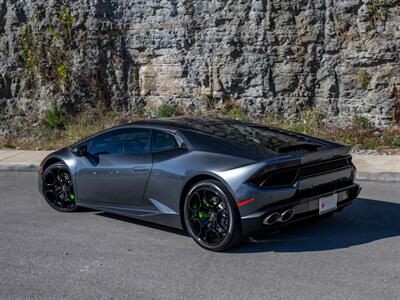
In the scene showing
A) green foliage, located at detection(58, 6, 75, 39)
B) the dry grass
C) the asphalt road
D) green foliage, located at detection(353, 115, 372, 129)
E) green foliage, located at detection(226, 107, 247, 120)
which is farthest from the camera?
green foliage, located at detection(58, 6, 75, 39)

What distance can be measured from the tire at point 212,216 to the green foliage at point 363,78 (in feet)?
29.9

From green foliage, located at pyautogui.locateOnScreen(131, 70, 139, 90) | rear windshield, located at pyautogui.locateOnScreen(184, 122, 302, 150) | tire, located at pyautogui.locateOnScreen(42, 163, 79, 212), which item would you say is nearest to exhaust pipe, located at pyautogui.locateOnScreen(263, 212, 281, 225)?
rear windshield, located at pyautogui.locateOnScreen(184, 122, 302, 150)

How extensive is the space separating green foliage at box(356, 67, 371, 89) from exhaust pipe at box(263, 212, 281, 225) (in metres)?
9.21

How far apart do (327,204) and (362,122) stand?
7.99 meters

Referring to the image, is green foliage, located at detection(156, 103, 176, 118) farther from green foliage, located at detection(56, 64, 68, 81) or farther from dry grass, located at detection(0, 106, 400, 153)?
green foliage, located at detection(56, 64, 68, 81)

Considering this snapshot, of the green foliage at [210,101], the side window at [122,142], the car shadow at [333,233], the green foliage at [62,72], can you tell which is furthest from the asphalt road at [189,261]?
the green foliage at [62,72]

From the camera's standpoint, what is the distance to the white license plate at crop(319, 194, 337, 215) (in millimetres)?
6078

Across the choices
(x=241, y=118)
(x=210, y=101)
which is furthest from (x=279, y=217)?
(x=210, y=101)

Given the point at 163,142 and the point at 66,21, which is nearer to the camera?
the point at 163,142

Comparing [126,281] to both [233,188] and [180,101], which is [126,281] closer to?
[233,188]

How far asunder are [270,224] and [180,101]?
1035cm

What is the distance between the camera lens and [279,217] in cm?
576

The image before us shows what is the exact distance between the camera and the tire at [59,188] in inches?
313

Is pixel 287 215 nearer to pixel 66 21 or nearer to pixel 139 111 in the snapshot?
pixel 139 111
